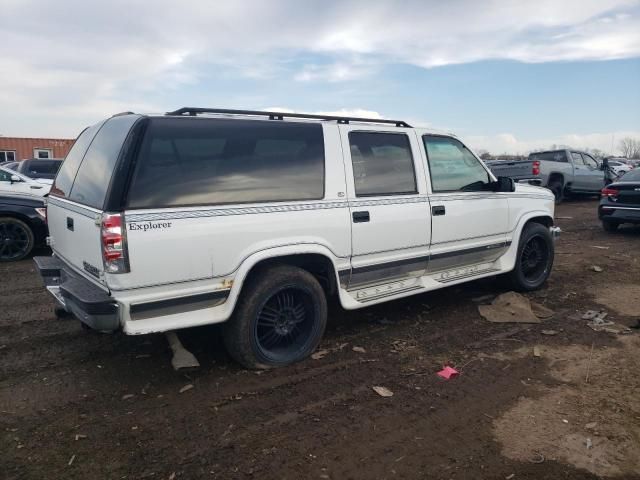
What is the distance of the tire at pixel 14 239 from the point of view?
7.60 m

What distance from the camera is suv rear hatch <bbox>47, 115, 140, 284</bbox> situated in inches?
127

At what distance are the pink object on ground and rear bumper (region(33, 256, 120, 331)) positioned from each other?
240cm

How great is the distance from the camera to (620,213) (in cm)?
1020

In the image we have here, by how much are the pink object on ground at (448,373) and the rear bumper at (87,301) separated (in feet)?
7.89

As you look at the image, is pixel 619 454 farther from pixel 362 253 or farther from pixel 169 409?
pixel 169 409

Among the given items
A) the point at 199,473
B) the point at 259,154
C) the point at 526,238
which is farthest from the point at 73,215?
the point at 526,238

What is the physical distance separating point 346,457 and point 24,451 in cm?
185

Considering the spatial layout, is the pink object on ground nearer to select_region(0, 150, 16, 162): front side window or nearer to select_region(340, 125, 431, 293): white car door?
select_region(340, 125, 431, 293): white car door

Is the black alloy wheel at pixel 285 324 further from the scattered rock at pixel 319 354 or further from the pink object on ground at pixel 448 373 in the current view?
the pink object on ground at pixel 448 373

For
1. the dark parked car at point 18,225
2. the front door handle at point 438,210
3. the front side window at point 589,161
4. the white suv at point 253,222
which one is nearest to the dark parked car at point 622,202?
the white suv at point 253,222

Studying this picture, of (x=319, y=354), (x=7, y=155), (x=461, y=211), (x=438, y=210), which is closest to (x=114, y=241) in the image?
(x=319, y=354)

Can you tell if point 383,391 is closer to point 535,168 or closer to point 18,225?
point 18,225

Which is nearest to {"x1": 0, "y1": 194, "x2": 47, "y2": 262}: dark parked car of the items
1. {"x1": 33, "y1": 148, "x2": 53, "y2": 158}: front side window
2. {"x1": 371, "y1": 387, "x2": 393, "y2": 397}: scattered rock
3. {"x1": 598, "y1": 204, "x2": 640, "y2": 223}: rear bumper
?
{"x1": 371, "y1": 387, "x2": 393, "y2": 397}: scattered rock

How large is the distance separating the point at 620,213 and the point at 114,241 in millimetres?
10460
